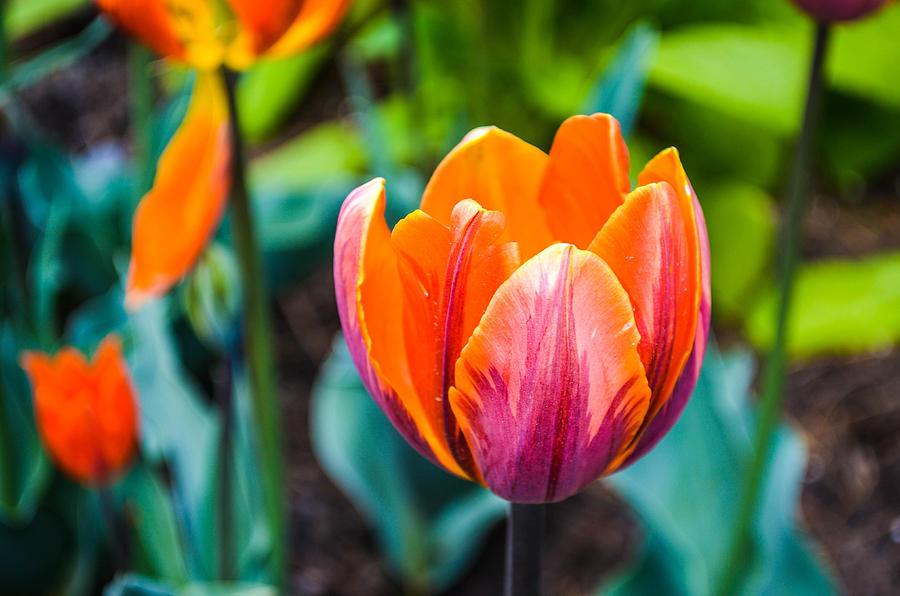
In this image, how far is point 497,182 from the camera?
0.39 metres

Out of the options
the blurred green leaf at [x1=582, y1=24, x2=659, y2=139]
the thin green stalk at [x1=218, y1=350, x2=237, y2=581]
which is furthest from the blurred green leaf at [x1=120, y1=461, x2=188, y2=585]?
the blurred green leaf at [x1=582, y1=24, x2=659, y2=139]

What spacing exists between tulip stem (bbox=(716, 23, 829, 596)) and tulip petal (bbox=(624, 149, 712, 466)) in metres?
0.26

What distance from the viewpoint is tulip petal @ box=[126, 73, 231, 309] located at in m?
0.65

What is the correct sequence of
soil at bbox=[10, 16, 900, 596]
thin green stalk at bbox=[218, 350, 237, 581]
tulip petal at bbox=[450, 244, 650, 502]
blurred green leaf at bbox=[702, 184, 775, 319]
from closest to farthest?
tulip petal at bbox=[450, 244, 650, 502], thin green stalk at bbox=[218, 350, 237, 581], soil at bbox=[10, 16, 900, 596], blurred green leaf at bbox=[702, 184, 775, 319]

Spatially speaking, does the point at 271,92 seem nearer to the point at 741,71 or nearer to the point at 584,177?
the point at 741,71

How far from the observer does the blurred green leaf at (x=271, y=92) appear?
73.0 inches

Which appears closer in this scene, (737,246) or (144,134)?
(144,134)

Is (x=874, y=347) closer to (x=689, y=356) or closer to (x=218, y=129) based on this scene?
(x=218, y=129)

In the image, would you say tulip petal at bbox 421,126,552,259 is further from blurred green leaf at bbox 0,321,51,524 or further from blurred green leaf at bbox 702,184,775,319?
blurred green leaf at bbox 702,184,775,319

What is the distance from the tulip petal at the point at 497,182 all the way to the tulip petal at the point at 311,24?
21 centimetres

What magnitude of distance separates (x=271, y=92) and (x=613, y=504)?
3.44ft

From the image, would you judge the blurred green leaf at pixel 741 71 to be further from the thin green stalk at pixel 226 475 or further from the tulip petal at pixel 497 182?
the tulip petal at pixel 497 182

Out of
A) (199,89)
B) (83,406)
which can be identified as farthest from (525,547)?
(199,89)

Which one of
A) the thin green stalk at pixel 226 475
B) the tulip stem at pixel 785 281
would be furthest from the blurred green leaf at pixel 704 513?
the thin green stalk at pixel 226 475
